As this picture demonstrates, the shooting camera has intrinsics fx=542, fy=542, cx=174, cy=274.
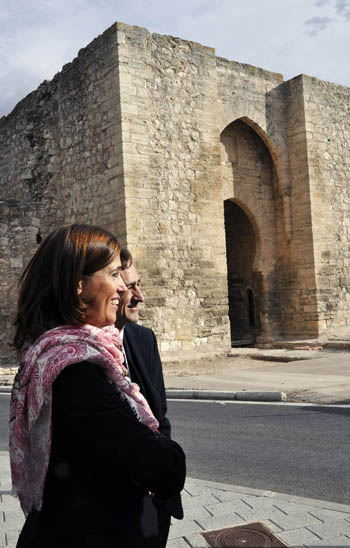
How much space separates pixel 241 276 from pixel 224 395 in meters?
9.50

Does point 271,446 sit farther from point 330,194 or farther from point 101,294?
point 330,194

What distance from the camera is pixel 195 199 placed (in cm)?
1375

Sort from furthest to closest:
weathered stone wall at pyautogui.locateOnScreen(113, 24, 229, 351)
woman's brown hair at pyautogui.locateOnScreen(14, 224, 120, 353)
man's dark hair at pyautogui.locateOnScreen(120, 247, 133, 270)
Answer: weathered stone wall at pyautogui.locateOnScreen(113, 24, 229, 351) → man's dark hair at pyautogui.locateOnScreen(120, 247, 133, 270) → woman's brown hair at pyautogui.locateOnScreen(14, 224, 120, 353)

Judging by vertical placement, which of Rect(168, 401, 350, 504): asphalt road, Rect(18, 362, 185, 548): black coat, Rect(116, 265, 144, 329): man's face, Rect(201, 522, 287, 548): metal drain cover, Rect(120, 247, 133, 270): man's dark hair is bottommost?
Rect(168, 401, 350, 504): asphalt road

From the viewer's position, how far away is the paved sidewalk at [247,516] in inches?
123

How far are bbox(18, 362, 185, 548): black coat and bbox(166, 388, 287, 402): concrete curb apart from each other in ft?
22.7

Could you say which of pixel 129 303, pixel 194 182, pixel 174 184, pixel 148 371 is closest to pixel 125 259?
pixel 129 303

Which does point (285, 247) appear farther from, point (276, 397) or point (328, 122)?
point (276, 397)

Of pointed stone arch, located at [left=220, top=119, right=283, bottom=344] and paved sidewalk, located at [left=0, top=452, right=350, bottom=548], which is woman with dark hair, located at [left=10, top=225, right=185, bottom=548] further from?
pointed stone arch, located at [left=220, top=119, right=283, bottom=344]

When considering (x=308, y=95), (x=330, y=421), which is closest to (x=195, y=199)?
(x=308, y=95)

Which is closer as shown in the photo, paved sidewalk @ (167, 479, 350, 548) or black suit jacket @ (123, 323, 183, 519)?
black suit jacket @ (123, 323, 183, 519)

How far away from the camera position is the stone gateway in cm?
1279

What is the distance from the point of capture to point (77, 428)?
137 centimetres

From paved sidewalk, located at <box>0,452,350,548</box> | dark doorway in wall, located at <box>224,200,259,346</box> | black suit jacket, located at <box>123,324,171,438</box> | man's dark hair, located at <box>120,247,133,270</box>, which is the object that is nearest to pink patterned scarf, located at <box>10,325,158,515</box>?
black suit jacket, located at <box>123,324,171,438</box>
